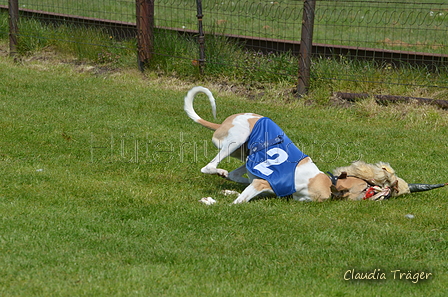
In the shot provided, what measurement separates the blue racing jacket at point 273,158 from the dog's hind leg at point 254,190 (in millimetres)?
50

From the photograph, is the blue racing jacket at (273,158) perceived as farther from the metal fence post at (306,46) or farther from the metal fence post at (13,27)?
the metal fence post at (13,27)

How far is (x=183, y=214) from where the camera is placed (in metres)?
5.33

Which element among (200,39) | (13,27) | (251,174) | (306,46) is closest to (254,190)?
(251,174)

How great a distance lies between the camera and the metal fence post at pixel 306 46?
986 centimetres

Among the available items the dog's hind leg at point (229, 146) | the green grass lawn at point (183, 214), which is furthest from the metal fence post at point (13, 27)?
the dog's hind leg at point (229, 146)

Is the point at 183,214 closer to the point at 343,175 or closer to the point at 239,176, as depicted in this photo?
the point at 239,176

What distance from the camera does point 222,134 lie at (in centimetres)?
598

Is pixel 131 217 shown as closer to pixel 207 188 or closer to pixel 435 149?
pixel 207 188

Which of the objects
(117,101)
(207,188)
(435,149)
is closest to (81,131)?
(117,101)

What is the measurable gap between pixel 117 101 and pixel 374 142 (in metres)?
4.12

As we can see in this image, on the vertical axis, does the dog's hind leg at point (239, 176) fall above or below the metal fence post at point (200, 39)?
below

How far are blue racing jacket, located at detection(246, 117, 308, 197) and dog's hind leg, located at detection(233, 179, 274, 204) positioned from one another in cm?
5

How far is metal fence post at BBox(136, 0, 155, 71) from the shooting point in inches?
444

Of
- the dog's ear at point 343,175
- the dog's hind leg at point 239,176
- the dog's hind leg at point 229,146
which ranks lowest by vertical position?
the dog's hind leg at point 239,176
